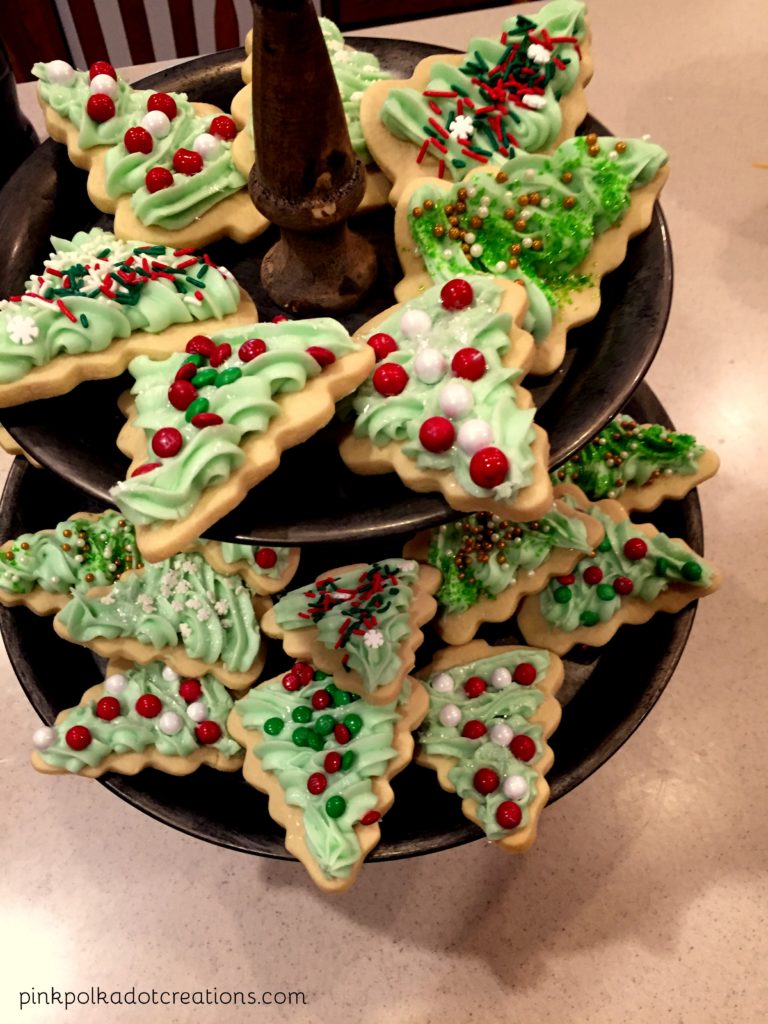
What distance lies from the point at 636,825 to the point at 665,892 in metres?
0.11

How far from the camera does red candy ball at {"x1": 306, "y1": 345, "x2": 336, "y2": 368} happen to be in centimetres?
82

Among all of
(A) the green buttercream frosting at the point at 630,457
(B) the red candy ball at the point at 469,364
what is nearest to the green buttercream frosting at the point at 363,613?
(A) the green buttercream frosting at the point at 630,457

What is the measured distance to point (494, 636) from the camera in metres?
1.47

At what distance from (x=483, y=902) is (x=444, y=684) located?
0.42 m

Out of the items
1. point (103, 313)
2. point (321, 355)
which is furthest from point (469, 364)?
point (103, 313)

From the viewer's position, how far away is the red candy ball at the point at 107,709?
1.32 metres

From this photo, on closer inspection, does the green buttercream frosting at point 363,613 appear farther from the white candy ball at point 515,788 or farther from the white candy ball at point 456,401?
the white candy ball at point 456,401

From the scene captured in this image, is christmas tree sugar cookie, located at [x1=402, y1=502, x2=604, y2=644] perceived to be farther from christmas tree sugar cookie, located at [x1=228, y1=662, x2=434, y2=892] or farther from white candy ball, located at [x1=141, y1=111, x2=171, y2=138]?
white candy ball, located at [x1=141, y1=111, x2=171, y2=138]

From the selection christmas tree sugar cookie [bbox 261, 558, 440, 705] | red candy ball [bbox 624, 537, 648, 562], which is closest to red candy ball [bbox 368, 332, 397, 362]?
christmas tree sugar cookie [bbox 261, 558, 440, 705]

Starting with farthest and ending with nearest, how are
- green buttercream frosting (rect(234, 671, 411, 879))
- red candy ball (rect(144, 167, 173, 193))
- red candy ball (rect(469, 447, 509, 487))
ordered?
green buttercream frosting (rect(234, 671, 411, 879)), red candy ball (rect(144, 167, 173, 193)), red candy ball (rect(469, 447, 509, 487))

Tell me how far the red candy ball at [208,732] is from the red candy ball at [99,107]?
2.64 feet

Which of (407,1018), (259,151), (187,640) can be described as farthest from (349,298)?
(407,1018)

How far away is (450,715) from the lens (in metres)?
1.30

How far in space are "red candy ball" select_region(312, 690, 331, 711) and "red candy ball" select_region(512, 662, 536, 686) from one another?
0.28 meters
